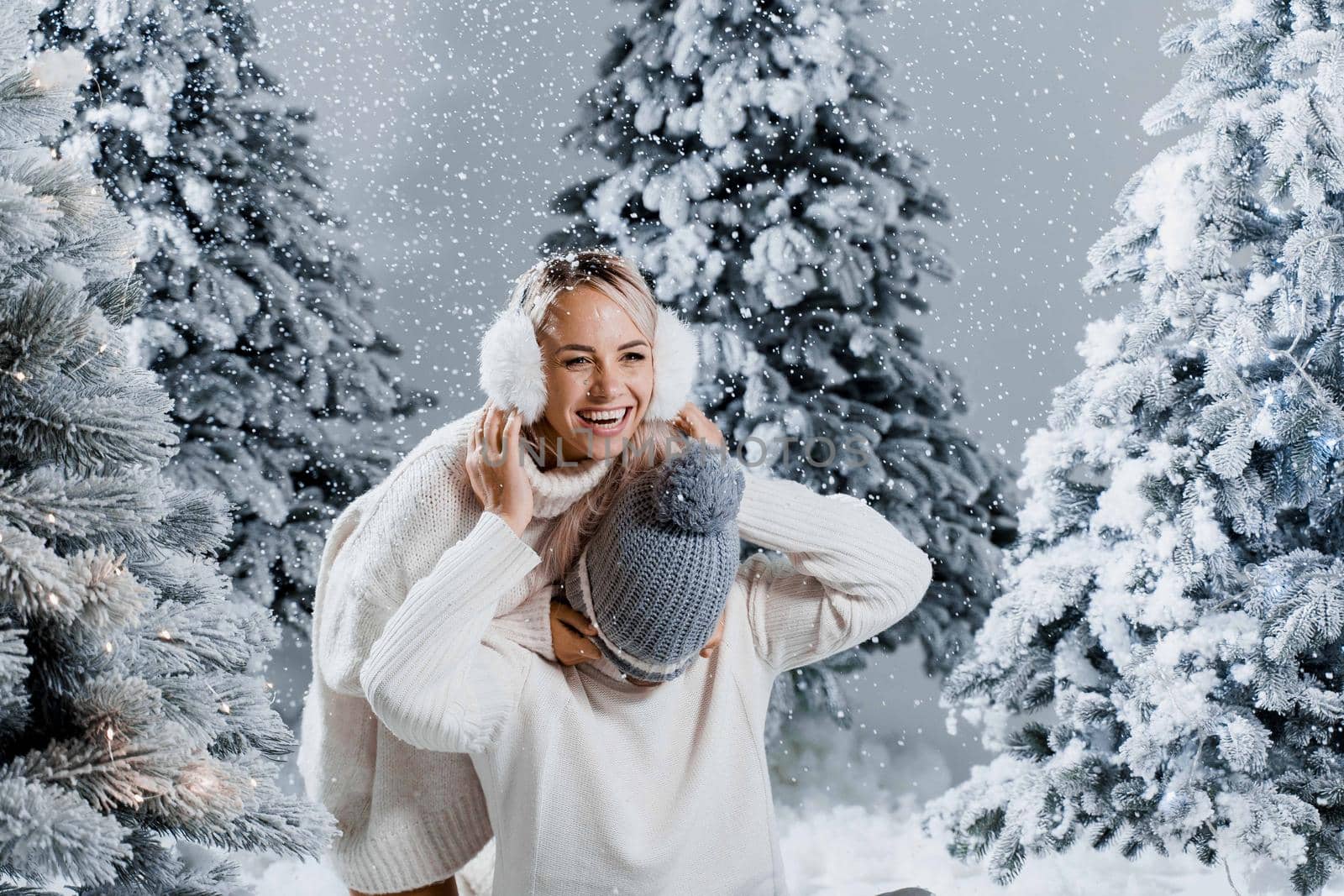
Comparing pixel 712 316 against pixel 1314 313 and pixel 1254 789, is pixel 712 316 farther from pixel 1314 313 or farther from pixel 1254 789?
pixel 1254 789

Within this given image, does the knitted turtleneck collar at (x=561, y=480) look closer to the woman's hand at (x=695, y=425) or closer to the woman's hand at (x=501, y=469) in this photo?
the woman's hand at (x=501, y=469)

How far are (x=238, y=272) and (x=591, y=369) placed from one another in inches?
65.6

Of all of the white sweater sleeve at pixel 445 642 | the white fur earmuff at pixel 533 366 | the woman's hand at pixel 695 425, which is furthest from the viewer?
the woman's hand at pixel 695 425

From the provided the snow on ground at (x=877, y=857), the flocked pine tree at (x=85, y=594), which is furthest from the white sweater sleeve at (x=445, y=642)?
the snow on ground at (x=877, y=857)

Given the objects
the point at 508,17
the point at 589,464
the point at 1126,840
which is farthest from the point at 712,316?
the point at 1126,840

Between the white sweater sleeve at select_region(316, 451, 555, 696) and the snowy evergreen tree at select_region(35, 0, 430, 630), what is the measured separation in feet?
4.44

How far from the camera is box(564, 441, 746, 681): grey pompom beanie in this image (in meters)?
1.63

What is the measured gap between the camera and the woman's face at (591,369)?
5.67ft

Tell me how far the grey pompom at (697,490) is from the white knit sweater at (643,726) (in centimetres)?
11

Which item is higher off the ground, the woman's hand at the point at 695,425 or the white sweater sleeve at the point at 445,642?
the woman's hand at the point at 695,425

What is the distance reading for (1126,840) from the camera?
259cm

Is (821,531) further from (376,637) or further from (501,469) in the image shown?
(376,637)

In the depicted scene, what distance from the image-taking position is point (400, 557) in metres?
1.74

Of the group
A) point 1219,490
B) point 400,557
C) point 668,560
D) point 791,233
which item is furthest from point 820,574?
point 791,233
